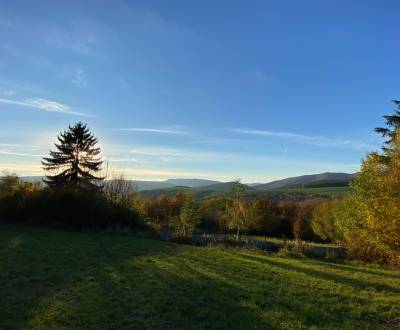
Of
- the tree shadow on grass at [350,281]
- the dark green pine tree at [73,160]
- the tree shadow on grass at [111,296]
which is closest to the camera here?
the tree shadow on grass at [111,296]

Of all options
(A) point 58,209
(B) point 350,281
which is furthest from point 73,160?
(B) point 350,281

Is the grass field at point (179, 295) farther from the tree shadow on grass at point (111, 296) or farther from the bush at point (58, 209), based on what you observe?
the bush at point (58, 209)

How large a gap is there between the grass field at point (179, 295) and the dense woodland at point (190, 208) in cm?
375

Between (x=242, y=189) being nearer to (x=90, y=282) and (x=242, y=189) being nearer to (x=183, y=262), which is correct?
(x=183, y=262)

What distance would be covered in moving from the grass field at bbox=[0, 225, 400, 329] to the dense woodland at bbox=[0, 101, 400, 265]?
3749 mm

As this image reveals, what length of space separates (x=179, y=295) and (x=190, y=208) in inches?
1998

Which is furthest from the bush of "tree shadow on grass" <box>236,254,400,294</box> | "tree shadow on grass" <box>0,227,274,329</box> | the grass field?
"tree shadow on grass" <box>236,254,400,294</box>

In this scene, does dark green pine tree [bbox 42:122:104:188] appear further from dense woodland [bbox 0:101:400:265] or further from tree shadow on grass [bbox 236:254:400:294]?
tree shadow on grass [bbox 236:254:400:294]

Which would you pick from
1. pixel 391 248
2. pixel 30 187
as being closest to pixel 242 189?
pixel 30 187

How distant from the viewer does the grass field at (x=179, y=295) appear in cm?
736

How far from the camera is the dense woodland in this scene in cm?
1561

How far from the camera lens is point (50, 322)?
23.1 ft

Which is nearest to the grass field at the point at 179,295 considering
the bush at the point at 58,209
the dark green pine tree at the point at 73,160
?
the bush at the point at 58,209

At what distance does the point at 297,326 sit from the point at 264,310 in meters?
1.08
